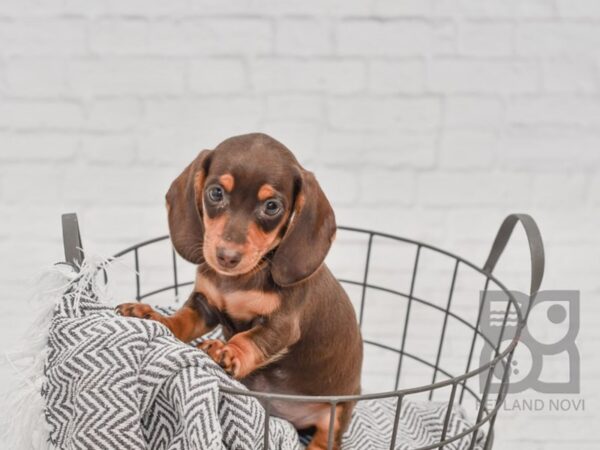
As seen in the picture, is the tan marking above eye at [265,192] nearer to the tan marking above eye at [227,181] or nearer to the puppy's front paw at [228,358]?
the tan marking above eye at [227,181]

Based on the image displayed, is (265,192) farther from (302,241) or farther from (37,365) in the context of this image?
(37,365)

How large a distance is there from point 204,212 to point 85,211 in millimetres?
759

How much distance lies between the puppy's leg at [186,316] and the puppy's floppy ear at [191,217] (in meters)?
0.10

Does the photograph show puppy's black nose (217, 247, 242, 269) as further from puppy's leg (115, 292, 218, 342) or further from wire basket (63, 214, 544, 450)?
wire basket (63, 214, 544, 450)

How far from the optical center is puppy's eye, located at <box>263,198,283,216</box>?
3.30 ft

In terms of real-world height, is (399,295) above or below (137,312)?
below

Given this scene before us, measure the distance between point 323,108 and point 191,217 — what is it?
26.5 inches

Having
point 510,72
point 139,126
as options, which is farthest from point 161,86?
point 510,72

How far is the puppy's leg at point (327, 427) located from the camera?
1152mm

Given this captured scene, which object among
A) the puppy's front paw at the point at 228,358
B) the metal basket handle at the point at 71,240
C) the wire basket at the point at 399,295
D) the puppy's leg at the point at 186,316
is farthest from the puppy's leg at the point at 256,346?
the wire basket at the point at 399,295

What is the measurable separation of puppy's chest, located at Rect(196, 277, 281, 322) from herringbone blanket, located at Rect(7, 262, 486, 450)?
5.4 inches

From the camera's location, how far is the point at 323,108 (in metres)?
1.64

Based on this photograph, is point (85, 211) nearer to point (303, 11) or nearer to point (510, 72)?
point (303, 11)

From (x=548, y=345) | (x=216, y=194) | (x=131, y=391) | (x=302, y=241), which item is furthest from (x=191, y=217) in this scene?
(x=548, y=345)
